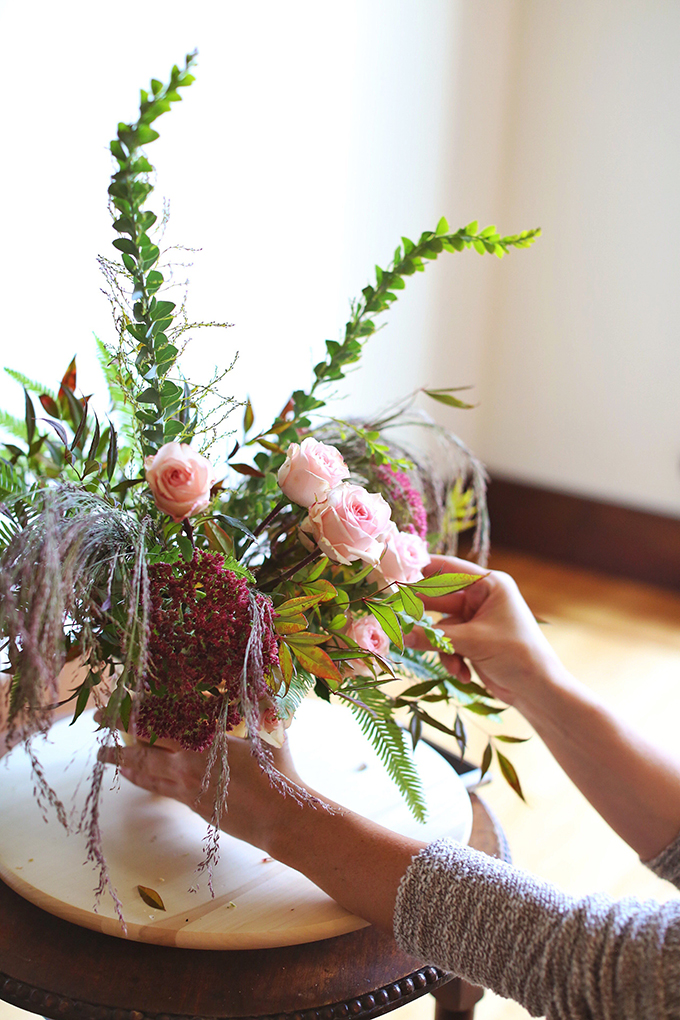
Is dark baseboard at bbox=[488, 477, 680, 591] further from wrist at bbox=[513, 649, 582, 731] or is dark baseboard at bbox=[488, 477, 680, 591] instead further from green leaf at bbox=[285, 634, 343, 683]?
green leaf at bbox=[285, 634, 343, 683]

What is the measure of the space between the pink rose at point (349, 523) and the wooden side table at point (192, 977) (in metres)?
0.34

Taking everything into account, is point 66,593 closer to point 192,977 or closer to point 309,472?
point 309,472

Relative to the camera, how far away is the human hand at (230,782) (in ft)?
2.49

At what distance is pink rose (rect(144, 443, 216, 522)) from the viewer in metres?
0.64

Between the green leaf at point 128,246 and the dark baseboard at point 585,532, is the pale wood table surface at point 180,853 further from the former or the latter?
the dark baseboard at point 585,532

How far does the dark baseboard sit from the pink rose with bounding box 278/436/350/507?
262 cm

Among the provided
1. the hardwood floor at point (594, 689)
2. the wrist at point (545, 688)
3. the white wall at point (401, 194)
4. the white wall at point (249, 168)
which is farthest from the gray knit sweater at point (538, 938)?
the white wall at point (401, 194)

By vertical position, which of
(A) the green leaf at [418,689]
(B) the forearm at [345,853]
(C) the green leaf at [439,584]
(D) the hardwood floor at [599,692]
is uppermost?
(C) the green leaf at [439,584]

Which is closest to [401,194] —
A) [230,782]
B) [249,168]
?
[249,168]

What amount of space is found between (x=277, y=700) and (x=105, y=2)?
4.80 ft

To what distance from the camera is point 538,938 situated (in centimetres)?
64

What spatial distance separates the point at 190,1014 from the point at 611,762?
0.47 metres

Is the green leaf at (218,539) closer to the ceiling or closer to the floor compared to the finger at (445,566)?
closer to the ceiling

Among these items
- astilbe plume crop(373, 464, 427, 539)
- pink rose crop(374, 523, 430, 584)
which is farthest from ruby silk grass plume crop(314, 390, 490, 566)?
pink rose crop(374, 523, 430, 584)
